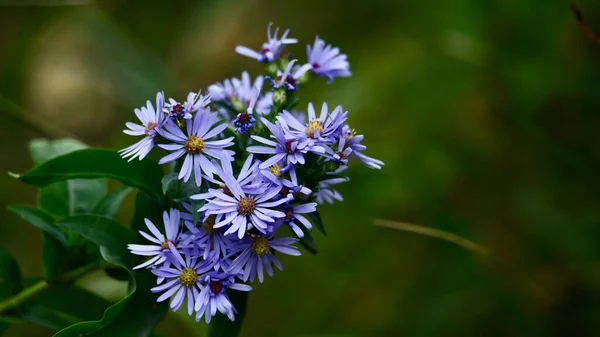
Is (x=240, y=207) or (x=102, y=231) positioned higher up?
(x=240, y=207)

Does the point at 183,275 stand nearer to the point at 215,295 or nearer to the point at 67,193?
the point at 215,295

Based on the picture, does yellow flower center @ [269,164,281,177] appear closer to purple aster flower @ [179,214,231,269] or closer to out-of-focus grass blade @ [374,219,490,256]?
purple aster flower @ [179,214,231,269]

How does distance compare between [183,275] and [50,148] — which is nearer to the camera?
[183,275]

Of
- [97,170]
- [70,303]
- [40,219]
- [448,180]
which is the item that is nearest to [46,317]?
[70,303]

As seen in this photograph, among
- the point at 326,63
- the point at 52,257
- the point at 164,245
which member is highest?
the point at 326,63

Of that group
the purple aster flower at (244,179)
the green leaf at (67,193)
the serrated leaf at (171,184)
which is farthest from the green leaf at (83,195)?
the purple aster flower at (244,179)
